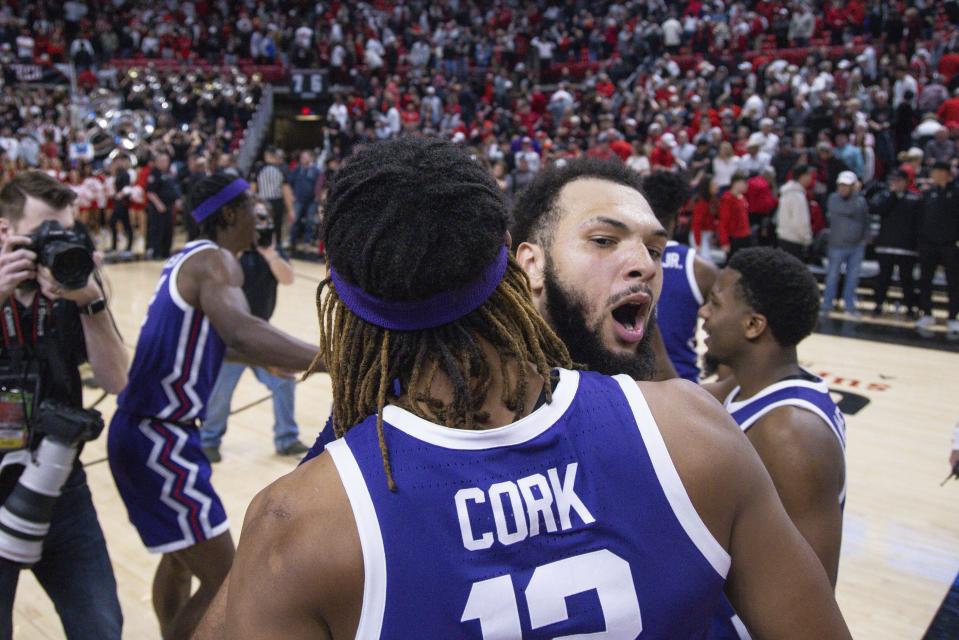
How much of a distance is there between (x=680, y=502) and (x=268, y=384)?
4288 mm

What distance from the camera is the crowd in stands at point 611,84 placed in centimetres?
1049

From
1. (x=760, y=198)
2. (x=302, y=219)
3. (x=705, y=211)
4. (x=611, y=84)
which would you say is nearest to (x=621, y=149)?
(x=705, y=211)

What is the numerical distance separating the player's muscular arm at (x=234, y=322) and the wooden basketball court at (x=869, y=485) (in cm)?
123

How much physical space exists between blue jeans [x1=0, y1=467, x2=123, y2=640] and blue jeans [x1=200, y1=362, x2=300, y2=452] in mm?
2482

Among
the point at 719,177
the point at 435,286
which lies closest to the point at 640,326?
the point at 435,286

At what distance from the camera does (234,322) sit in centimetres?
284

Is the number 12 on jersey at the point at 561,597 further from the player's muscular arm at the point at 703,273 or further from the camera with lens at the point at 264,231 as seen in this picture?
the camera with lens at the point at 264,231

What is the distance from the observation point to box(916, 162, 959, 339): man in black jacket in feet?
26.9

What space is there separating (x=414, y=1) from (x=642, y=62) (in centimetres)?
855

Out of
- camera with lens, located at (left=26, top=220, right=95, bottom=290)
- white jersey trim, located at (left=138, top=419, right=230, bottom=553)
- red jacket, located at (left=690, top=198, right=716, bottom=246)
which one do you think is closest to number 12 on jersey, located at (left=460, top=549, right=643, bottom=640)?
camera with lens, located at (left=26, top=220, right=95, bottom=290)

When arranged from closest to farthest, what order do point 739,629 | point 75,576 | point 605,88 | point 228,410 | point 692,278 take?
point 739,629 → point 75,576 → point 692,278 → point 228,410 → point 605,88

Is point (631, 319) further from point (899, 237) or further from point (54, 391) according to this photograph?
point (899, 237)

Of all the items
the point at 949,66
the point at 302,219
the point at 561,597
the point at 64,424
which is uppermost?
the point at 949,66

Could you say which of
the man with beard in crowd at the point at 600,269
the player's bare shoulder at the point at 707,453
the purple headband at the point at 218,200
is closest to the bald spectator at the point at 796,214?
the purple headband at the point at 218,200
